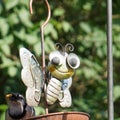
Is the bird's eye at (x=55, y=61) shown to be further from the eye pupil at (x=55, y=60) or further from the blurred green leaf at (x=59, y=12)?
the blurred green leaf at (x=59, y=12)

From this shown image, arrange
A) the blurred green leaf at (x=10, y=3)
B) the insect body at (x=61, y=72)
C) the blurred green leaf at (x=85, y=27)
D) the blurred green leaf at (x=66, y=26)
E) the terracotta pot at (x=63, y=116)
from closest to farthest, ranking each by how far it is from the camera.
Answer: the terracotta pot at (x=63, y=116) → the insect body at (x=61, y=72) → the blurred green leaf at (x=10, y=3) → the blurred green leaf at (x=66, y=26) → the blurred green leaf at (x=85, y=27)

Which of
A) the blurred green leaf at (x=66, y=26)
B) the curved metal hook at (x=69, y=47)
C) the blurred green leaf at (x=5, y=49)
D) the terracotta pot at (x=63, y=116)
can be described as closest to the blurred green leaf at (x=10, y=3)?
the blurred green leaf at (x=5, y=49)

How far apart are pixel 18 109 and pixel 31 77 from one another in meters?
0.07

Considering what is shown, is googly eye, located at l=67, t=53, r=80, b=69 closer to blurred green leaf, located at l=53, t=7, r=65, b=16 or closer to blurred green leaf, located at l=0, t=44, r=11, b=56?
blurred green leaf, located at l=0, t=44, r=11, b=56

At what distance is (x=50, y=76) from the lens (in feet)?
4.61

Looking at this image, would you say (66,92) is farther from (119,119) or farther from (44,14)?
(44,14)

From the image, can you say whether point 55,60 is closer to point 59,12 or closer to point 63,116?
point 63,116

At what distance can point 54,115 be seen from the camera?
129 centimetres

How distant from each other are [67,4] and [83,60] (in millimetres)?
282

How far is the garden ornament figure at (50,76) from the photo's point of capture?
4.43ft

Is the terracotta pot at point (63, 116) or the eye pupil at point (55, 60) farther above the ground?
the eye pupil at point (55, 60)

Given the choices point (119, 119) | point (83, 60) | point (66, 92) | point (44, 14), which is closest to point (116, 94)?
point (119, 119)

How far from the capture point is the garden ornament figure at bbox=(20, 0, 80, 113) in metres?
1.35

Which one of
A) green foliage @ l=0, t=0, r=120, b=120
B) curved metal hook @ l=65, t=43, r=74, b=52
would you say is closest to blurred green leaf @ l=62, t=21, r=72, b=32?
green foliage @ l=0, t=0, r=120, b=120
